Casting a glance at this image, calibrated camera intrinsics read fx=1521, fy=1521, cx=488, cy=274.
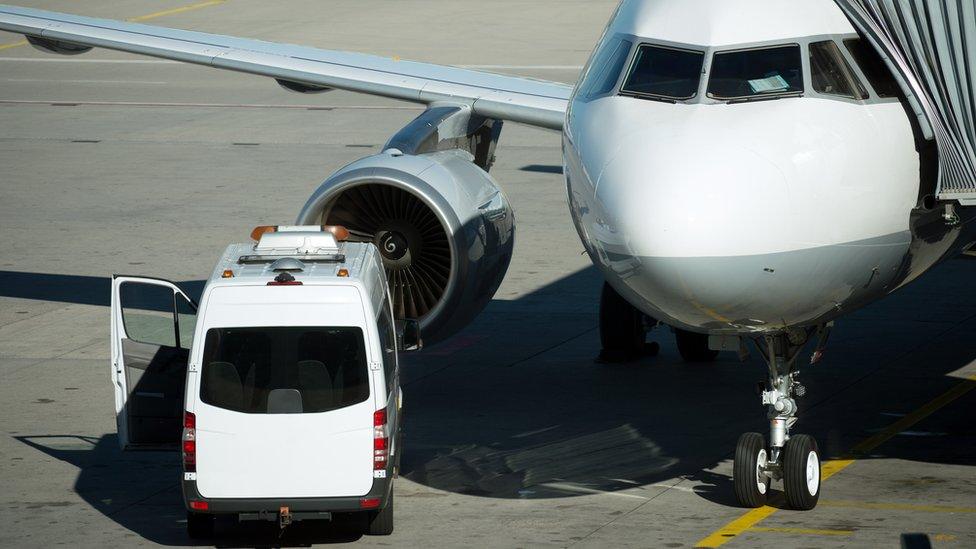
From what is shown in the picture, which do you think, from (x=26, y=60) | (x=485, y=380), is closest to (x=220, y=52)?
(x=485, y=380)

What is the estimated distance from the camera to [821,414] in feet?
50.3

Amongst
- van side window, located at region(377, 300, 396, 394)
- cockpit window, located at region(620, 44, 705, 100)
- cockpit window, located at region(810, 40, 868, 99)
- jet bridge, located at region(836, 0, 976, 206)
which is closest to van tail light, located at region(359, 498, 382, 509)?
van side window, located at region(377, 300, 396, 394)

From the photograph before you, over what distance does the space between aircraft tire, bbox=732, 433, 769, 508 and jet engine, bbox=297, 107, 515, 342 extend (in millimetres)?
4028

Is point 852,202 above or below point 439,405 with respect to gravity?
above

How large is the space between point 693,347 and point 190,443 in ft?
24.6

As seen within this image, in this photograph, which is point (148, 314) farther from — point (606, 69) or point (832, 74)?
point (832, 74)

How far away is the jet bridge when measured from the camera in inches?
433

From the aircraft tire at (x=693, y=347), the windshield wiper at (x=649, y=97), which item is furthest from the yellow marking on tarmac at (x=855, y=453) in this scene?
the windshield wiper at (x=649, y=97)

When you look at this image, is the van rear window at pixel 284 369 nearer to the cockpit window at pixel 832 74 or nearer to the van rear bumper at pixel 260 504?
the van rear bumper at pixel 260 504

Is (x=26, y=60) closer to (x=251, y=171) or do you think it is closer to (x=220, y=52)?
(x=251, y=171)

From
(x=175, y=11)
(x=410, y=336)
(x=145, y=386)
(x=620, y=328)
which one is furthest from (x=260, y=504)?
(x=175, y=11)

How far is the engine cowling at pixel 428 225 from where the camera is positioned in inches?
602

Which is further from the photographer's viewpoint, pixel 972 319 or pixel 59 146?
pixel 59 146

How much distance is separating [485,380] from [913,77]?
7.13m
